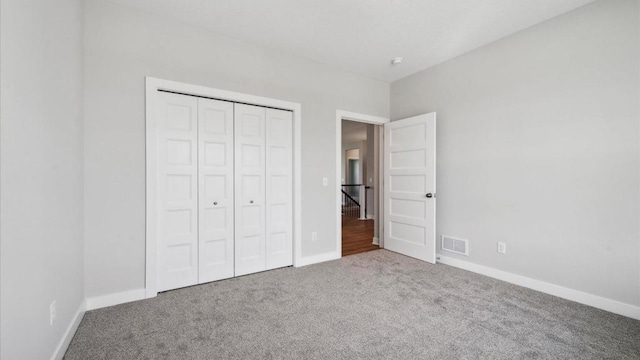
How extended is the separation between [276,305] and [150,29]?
115 inches

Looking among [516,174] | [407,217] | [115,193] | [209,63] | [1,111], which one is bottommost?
[407,217]

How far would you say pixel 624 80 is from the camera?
88.7 inches

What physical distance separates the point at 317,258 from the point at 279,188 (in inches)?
44.1

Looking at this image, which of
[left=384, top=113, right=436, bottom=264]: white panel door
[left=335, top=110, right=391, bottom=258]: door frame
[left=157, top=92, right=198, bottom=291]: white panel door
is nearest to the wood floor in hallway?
[left=335, top=110, right=391, bottom=258]: door frame

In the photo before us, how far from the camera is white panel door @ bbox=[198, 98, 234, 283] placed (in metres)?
2.84

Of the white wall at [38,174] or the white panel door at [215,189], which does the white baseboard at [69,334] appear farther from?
the white panel door at [215,189]

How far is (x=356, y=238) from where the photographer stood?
16.9ft

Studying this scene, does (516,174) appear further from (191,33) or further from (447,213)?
(191,33)

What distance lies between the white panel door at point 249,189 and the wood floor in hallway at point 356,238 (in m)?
1.48

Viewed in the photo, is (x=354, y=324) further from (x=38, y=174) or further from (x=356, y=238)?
(x=356, y=238)

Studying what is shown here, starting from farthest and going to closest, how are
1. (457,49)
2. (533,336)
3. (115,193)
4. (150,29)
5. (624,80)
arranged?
1. (457,49)
2. (150,29)
3. (115,193)
4. (624,80)
5. (533,336)

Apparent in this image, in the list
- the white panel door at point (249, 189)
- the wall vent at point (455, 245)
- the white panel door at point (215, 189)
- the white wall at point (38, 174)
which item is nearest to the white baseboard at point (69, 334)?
the white wall at point (38, 174)

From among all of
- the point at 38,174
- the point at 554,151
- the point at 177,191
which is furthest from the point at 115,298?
the point at 554,151

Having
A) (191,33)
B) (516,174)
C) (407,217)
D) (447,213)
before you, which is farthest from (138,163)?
(516,174)
